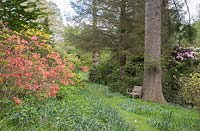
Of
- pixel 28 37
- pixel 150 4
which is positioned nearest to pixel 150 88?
pixel 150 4

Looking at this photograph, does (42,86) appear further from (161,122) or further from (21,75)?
(161,122)

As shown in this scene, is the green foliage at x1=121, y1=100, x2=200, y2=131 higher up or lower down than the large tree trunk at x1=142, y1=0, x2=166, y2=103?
lower down

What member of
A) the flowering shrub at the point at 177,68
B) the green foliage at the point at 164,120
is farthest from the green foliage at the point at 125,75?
the green foliage at the point at 164,120

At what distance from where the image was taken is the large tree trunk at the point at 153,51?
10.5 metres

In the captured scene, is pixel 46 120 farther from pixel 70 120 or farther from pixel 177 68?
pixel 177 68

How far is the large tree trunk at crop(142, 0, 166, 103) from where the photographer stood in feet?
34.4

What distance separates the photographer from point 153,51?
10.7 meters

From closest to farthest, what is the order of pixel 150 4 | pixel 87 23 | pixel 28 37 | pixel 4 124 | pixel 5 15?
pixel 4 124 → pixel 28 37 → pixel 5 15 → pixel 150 4 → pixel 87 23

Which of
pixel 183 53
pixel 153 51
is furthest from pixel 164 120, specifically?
pixel 183 53

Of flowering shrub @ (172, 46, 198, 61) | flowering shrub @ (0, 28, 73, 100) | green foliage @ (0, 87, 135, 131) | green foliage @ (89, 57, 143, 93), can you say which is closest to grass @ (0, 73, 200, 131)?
green foliage @ (0, 87, 135, 131)

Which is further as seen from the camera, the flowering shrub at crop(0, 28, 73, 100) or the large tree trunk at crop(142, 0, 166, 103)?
the large tree trunk at crop(142, 0, 166, 103)

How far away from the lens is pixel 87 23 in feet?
56.2

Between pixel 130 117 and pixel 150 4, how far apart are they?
16.3ft

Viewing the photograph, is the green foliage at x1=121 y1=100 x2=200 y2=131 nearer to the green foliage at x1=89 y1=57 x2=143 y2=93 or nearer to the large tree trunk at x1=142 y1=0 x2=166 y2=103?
the large tree trunk at x1=142 y1=0 x2=166 y2=103
